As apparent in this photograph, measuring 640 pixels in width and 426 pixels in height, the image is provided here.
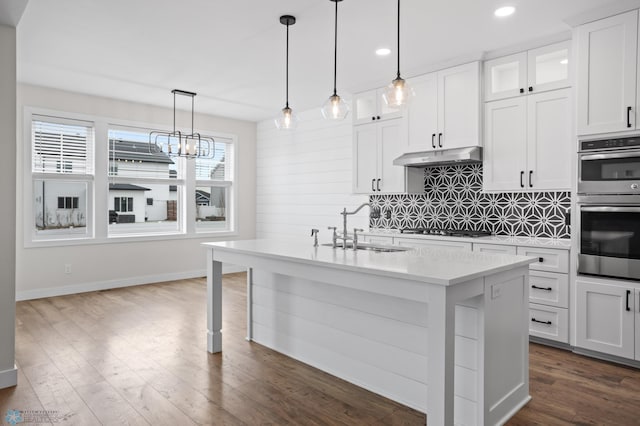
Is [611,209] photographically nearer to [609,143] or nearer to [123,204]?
[609,143]

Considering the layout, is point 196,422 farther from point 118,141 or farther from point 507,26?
point 118,141

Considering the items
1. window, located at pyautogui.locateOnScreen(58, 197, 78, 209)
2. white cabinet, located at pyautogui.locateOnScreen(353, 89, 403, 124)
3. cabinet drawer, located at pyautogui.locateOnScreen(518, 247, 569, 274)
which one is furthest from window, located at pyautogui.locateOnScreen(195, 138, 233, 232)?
cabinet drawer, located at pyautogui.locateOnScreen(518, 247, 569, 274)

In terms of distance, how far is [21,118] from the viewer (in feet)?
16.4

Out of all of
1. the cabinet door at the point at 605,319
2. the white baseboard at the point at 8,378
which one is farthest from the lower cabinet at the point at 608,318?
the white baseboard at the point at 8,378

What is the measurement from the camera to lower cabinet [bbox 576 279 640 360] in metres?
3.02

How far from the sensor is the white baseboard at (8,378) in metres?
2.67

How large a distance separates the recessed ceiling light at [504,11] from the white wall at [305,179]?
272 centimetres

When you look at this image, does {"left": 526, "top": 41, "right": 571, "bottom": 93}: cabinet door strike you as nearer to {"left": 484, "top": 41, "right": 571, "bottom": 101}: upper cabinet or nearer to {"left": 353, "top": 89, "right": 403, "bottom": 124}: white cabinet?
{"left": 484, "top": 41, "right": 571, "bottom": 101}: upper cabinet

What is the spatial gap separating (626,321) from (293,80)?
12.9ft

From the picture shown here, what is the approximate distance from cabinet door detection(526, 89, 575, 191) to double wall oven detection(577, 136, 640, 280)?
27 cm

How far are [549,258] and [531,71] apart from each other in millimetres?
1686

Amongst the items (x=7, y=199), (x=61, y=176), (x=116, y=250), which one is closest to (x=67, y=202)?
(x=61, y=176)

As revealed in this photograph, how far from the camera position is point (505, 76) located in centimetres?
412

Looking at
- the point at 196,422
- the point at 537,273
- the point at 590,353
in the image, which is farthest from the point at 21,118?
the point at 590,353
